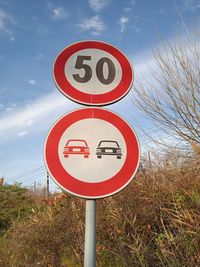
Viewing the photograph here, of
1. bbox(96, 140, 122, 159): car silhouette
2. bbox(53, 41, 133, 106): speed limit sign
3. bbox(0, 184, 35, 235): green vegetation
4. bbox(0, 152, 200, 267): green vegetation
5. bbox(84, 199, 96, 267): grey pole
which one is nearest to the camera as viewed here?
bbox(84, 199, 96, 267): grey pole

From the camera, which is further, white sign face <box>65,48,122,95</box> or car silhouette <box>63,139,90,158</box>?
white sign face <box>65,48,122,95</box>

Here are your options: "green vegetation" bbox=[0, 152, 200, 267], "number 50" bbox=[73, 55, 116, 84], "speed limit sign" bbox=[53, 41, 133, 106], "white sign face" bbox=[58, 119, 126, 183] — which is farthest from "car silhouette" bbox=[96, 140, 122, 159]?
"green vegetation" bbox=[0, 152, 200, 267]

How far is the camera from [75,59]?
237 centimetres

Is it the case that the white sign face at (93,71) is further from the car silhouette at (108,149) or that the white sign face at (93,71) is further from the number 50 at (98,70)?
the car silhouette at (108,149)

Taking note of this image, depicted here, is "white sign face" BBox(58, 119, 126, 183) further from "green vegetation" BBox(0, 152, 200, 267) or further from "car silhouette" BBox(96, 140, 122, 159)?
"green vegetation" BBox(0, 152, 200, 267)

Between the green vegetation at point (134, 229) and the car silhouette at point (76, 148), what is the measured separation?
1891mm

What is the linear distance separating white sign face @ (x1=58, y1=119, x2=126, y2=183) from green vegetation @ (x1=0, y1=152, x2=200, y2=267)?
179cm

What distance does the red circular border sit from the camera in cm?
199

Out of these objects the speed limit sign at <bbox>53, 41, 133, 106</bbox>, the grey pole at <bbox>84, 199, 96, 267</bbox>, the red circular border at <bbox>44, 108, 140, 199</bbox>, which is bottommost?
the grey pole at <bbox>84, 199, 96, 267</bbox>

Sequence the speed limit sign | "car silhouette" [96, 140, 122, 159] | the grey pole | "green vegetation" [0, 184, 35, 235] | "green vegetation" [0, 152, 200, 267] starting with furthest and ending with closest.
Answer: "green vegetation" [0, 184, 35, 235], "green vegetation" [0, 152, 200, 267], the speed limit sign, "car silhouette" [96, 140, 122, 159], the grey pole

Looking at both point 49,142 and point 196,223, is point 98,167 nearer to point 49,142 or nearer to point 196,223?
point 49,142

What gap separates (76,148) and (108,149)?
19 cm

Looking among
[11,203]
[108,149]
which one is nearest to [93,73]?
[108,149]

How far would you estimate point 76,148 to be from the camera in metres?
2.09
